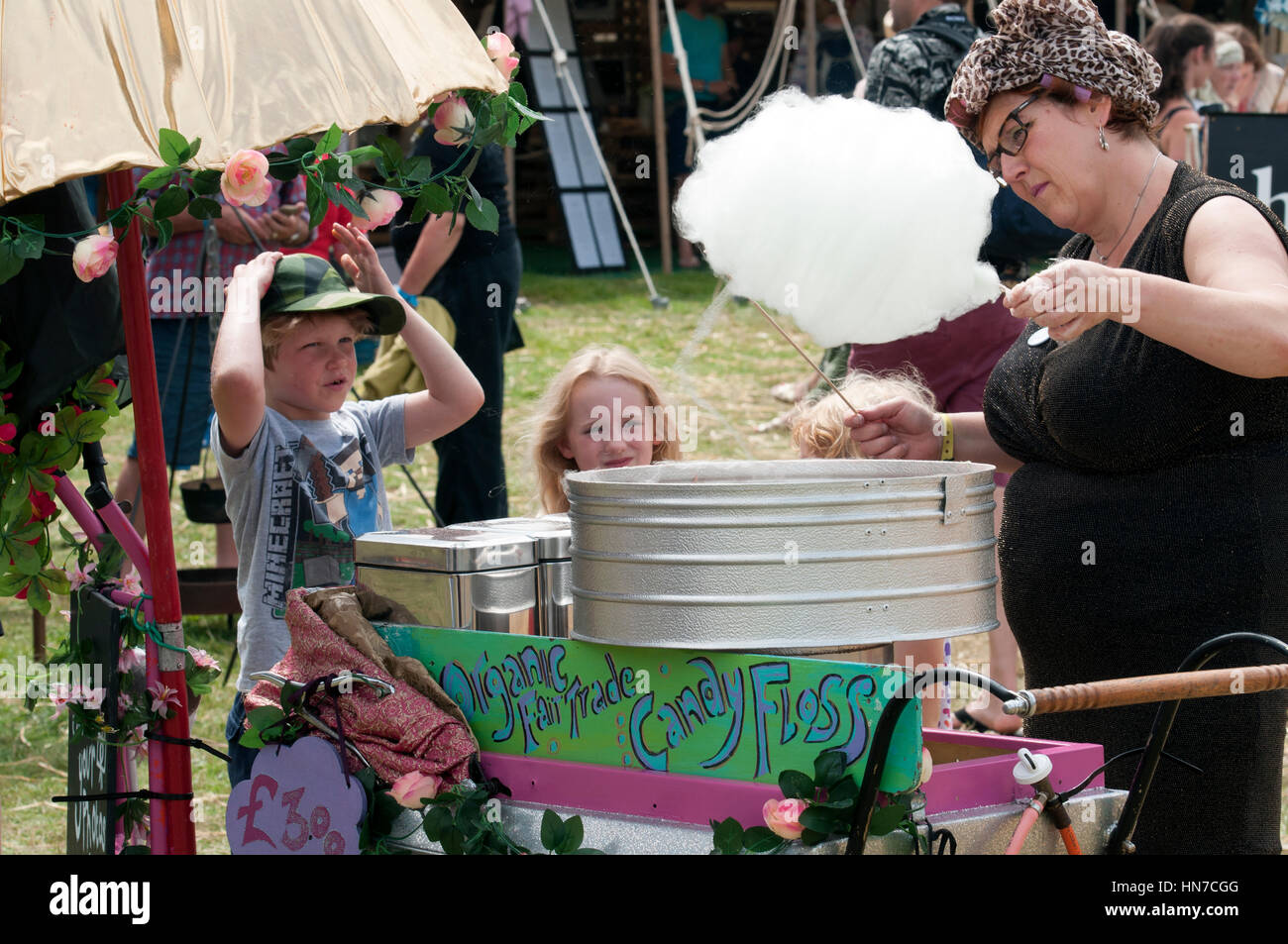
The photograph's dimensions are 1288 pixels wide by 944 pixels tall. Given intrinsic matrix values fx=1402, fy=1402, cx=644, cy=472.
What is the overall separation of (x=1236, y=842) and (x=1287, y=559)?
41 cm

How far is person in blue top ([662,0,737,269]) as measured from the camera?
→ 11.9 m

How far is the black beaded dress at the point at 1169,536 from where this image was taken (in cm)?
194

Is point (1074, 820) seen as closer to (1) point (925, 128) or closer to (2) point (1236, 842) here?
(2) point (1236, 842)

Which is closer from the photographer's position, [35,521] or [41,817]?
[35,521]

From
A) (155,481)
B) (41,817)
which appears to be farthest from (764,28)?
(155,481)

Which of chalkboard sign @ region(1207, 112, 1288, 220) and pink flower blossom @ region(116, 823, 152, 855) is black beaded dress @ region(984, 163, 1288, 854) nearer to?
pink flower blossom @ region(116, 823, 152, 855)

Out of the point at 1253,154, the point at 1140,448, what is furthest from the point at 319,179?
the point at 1253,154

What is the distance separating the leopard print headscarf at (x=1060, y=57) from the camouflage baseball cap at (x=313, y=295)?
1.17 m

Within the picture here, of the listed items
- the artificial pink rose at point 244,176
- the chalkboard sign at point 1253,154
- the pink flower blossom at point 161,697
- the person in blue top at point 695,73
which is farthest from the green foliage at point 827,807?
the person in blue top at point 695,73

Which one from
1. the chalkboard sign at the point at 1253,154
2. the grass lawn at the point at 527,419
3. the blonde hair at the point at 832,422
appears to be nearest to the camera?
the blonde hair at the point at 832,422

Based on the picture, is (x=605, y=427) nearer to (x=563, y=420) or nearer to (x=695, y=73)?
(x=563, y=420)

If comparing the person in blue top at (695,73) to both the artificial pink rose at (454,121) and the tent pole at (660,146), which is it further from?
the artificial pink rose at (454,121)

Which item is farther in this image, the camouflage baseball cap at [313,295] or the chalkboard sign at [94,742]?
the camouflage baseball cap at [313,295]

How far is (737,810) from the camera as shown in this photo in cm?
160
